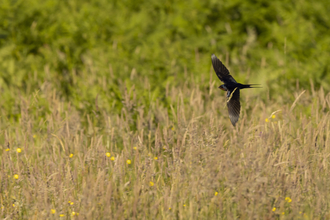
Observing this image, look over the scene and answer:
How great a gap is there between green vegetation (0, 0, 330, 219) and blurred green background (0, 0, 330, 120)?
2 cm

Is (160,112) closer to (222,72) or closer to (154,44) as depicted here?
(222,72)

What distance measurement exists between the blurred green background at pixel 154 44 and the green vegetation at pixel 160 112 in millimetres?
21

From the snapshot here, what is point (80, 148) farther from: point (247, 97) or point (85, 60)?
point (85, 60)

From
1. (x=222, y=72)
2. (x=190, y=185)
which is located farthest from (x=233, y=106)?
(x=190, y=185)

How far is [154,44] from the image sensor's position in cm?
553

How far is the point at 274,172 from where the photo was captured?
2.36 metres

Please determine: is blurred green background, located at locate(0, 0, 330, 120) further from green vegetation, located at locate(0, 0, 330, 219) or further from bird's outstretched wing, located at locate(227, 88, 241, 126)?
bird's outstretched wing, located at locate(227, 88, 241, 126)

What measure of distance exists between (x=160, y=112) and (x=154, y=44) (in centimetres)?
215

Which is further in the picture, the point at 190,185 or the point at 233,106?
the point at 233,106

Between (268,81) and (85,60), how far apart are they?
2.50 meters

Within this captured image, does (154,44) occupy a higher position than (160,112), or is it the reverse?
(154,44)

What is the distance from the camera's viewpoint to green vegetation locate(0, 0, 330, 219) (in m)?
2.30

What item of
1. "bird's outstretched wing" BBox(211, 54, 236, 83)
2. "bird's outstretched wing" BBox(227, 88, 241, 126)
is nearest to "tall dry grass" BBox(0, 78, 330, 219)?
"bird's outstretched wing" BBox(227, 88, 241, 126)

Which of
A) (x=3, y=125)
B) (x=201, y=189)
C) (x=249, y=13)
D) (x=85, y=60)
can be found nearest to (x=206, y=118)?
(x=201, y=189)
